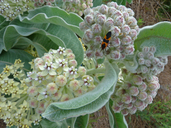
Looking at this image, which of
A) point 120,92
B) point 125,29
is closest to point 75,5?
point 125,29

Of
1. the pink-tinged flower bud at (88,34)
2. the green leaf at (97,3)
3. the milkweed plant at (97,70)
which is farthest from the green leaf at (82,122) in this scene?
the green leaf at (97,3)

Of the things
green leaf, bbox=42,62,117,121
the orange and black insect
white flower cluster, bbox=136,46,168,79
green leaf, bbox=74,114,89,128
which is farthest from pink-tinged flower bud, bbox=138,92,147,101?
green leaf, bbox=74,114,89,128

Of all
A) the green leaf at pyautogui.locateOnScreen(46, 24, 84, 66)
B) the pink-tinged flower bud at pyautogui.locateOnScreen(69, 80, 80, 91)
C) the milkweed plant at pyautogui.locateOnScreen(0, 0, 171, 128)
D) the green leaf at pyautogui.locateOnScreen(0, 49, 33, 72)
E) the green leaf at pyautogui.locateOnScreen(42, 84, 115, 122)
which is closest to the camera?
the green leaf at pyautogui.locateOnScreen(42, 84, 115, 122)

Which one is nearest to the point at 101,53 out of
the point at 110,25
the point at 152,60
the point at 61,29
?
the point at 110,25

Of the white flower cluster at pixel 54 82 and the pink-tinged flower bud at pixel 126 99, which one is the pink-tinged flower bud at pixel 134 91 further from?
the white flower cluster at pixel 54 82

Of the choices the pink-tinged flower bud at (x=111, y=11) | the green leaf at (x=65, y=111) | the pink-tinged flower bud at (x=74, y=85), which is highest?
the pink-tinged flower bud at (x=111, y=11)

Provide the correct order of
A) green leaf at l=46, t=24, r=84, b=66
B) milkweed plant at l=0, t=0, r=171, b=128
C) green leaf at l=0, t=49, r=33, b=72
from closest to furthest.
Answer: milkweed plant at l=0, t=0, r=171, b=128 → green leaf at l=46, t=24, r=84, b=66 → green leaf at l=0, t=49, r=33, b=72

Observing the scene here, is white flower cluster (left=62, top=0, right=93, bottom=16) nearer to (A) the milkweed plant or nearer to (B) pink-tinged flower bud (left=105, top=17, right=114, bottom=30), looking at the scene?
(A) the milkweed plant
